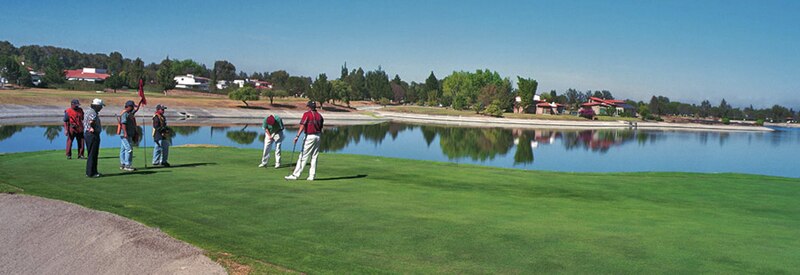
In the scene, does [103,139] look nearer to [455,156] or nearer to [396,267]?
[455,156]

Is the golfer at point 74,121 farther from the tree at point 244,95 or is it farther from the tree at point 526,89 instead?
the tree at point 526,89

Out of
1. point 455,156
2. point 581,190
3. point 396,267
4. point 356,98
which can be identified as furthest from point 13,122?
point 356,98

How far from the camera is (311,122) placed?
1577 centimetres

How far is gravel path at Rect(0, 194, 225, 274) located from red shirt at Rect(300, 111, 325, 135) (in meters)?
6.25

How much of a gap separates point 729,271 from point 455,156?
34951 mm

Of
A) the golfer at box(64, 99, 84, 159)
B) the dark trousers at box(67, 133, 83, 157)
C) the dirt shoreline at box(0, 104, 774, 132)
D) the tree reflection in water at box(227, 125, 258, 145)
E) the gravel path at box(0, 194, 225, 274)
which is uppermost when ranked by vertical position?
the golfer at box(64, 99, 84, 159)

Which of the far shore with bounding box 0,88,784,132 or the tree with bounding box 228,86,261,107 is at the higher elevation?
the tree with bounding box 228,86,261,107

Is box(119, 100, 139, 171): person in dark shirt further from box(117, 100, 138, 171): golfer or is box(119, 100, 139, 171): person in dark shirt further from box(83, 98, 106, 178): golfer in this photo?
box(83, 98, 106, 178): golfer

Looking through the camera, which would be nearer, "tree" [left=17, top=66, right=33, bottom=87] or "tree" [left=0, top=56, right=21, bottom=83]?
"tree" [left=17, top=66, right=33, bottom=87]

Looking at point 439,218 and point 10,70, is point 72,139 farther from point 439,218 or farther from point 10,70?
point 10,70

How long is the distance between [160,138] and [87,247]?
10503mm

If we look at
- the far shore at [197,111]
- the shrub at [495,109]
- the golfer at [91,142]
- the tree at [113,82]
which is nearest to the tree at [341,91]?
the far shore at [197,111]

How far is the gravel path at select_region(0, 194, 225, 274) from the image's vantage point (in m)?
7.79

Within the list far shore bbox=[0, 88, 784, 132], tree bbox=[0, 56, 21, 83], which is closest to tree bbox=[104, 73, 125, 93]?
far shore bbox=[0, 88, 784, 132]
